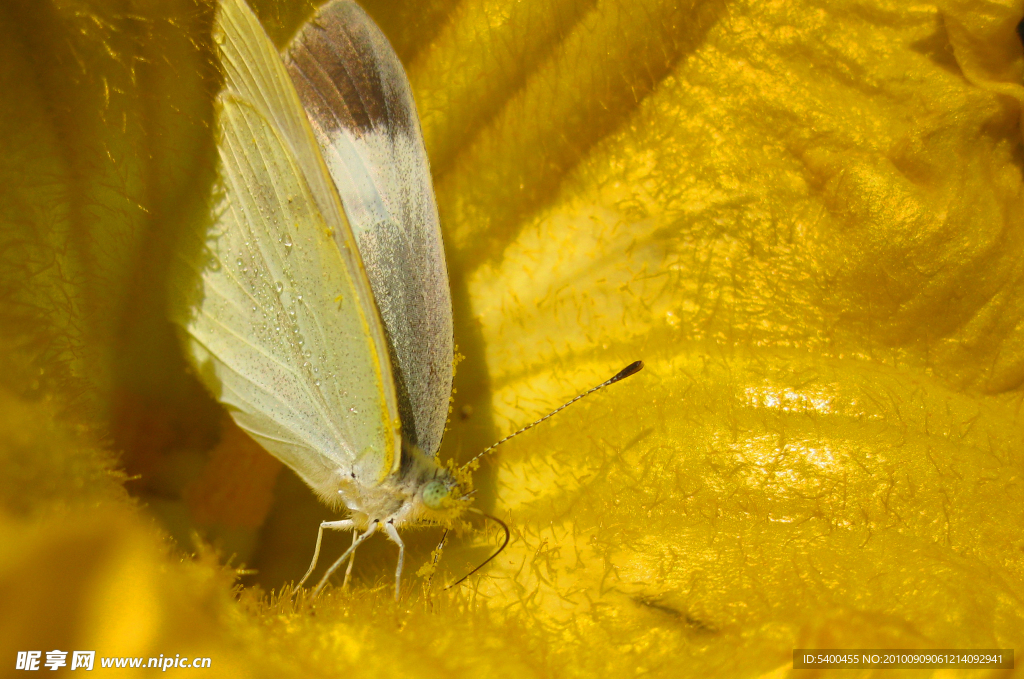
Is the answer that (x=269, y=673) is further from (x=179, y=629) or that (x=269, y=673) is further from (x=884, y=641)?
(x=884, y=641)

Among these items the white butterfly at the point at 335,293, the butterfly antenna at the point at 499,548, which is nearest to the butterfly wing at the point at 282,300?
the white butterfly at the point at 335,293

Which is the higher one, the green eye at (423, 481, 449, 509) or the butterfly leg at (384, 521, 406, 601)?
the green eye at (423, 481, 449, 509)

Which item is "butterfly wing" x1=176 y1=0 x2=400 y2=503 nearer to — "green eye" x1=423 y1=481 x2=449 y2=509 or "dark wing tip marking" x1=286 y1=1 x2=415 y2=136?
"green eye" x1=423 y1=481 x2=449 y2=509

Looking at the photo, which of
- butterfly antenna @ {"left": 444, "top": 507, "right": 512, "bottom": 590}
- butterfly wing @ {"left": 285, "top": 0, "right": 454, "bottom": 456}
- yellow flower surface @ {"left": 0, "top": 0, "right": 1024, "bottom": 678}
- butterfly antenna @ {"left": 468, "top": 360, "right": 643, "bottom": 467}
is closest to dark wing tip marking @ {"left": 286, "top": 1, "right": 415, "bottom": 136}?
butterfly wing @ {"left": 285, "top": 0, "right": 454, "bottom": 456}

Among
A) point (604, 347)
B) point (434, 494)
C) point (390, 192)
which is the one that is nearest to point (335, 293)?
point (390, 192)

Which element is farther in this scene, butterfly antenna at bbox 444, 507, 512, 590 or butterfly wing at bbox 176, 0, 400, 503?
butterfly antenna at bbox 444, 507, 512, 590

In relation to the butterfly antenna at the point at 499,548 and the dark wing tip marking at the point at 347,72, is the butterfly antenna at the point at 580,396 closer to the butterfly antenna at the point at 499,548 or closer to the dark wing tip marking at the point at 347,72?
the butterfly antenna at the point at 499,548
